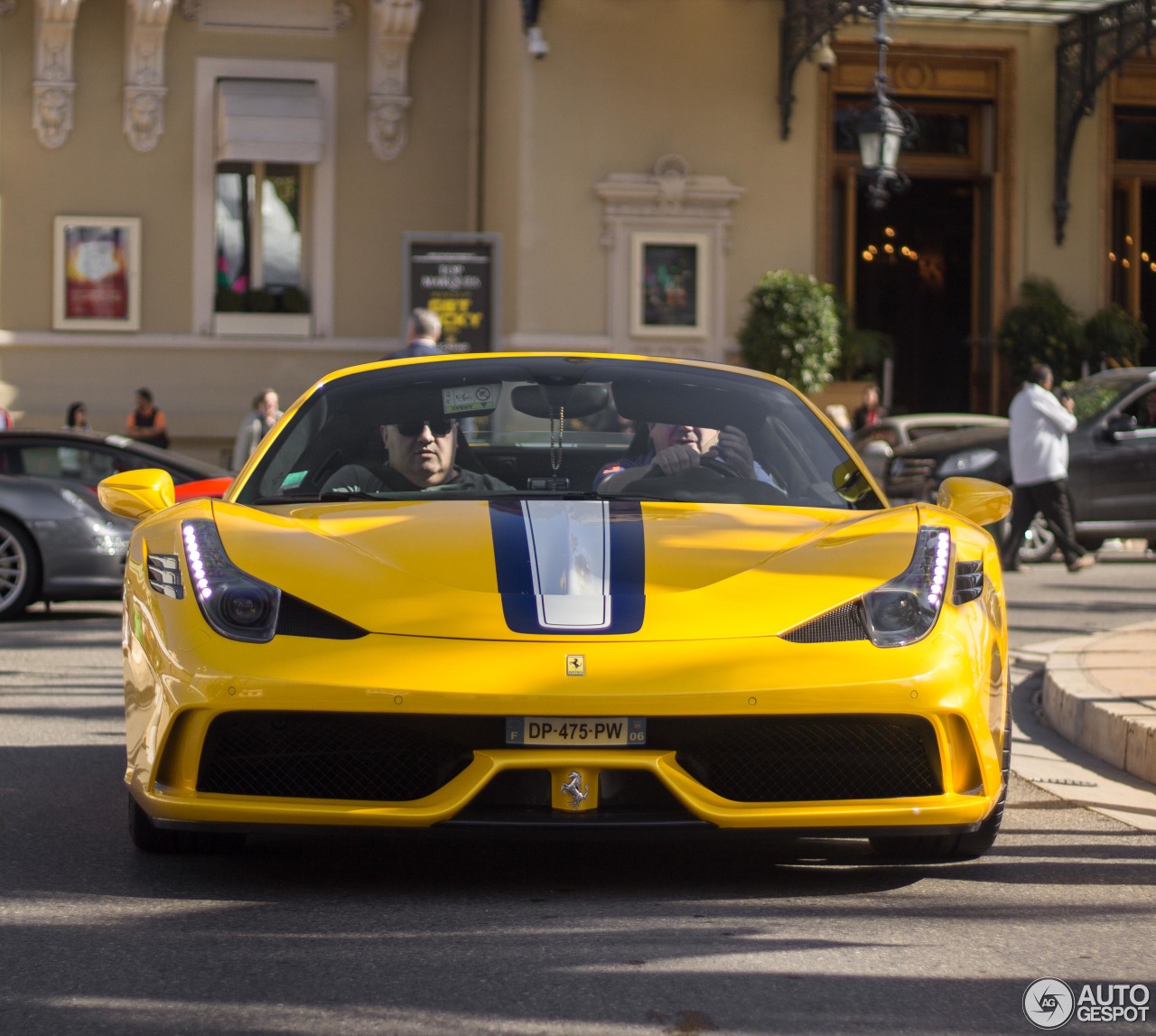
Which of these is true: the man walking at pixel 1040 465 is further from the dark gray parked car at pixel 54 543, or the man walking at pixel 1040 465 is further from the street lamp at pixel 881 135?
the dark gray parked car at pixel 54 543

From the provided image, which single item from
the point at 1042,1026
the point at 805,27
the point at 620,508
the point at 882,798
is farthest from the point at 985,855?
the point at 805,27

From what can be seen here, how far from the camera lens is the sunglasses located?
18.5ft

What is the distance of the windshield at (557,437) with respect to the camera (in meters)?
5.50

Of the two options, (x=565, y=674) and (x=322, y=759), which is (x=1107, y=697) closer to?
(x=565, y=674)

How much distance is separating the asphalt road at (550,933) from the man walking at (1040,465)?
1071 centimetres

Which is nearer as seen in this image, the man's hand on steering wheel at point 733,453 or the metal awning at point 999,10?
the man's hand on steering wheel at point 733,453

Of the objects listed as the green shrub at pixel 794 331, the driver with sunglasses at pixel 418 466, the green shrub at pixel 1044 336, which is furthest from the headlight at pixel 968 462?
the driver with sunglasses at pixel 418 466

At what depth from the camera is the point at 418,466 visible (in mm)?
5613

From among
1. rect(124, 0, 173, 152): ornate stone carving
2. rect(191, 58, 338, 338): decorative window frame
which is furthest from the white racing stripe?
rect(124, 0, 173, 152): ornate stone carving

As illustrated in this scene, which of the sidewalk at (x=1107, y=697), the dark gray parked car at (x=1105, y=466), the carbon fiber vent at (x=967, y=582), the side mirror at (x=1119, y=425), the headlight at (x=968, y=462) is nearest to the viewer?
the carbon fiber vent at (x=967, y=582)

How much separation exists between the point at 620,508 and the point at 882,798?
103 centimetres

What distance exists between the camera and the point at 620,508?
16.5 feet

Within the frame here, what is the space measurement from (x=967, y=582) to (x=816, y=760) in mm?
639

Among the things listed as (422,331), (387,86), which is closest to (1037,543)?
(422,331)
